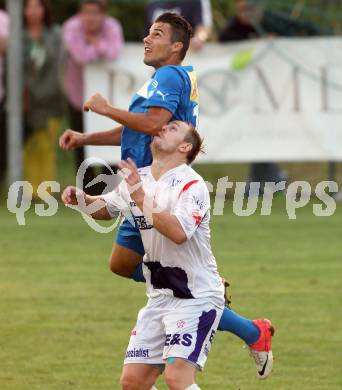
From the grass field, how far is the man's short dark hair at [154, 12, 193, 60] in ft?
5.82

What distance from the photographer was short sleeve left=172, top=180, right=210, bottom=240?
213 inches

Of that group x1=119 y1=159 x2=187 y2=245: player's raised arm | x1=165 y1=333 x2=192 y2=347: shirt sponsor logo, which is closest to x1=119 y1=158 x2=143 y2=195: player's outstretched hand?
x1=119 y1=159 x2=187 y2=245: player's raised arm

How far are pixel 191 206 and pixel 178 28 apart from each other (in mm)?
1320

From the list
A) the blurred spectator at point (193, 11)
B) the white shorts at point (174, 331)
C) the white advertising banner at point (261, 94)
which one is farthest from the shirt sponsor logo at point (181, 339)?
the blurred spectator at point (193, 11)

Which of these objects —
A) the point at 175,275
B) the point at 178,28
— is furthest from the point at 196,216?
the point at 178,28

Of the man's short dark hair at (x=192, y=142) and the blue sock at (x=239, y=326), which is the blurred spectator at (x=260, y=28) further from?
the man's short dark hair at (x=192, y=142)

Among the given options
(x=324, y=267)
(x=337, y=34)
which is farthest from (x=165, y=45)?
(x=337, y=34)

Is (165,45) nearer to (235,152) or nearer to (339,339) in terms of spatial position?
(339,339)

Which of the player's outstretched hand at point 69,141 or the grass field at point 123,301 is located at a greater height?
the player's outstretched hand at point 69,141

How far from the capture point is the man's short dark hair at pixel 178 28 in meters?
6.46

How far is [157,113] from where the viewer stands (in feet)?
20.5

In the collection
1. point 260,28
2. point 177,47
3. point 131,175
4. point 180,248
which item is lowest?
point 260,28

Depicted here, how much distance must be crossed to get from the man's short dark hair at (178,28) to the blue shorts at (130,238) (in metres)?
0.94

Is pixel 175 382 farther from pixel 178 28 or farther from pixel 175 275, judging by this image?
pixel 178 28
